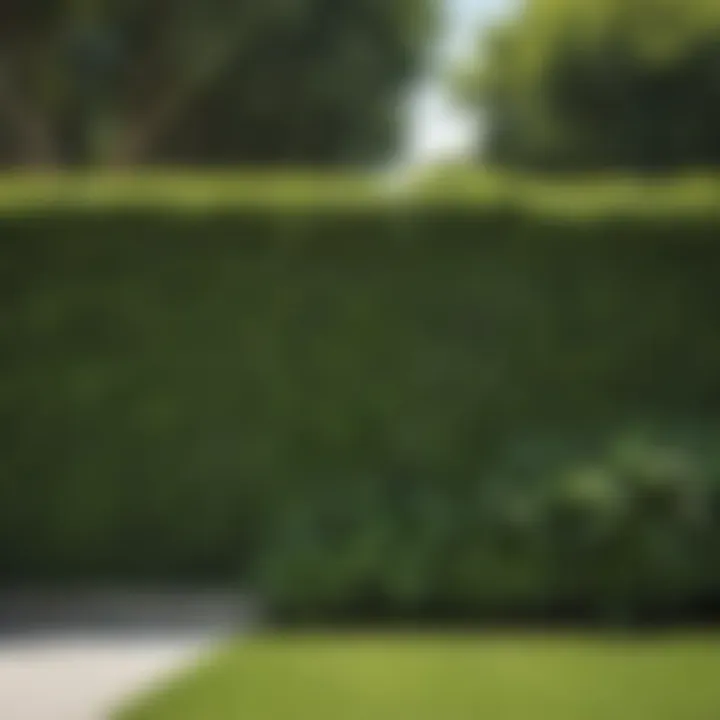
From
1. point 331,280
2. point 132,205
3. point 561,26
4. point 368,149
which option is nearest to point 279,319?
point 331,280

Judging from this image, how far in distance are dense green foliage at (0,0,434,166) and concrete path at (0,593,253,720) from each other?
44.8ft

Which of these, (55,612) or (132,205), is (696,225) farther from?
(55,612)

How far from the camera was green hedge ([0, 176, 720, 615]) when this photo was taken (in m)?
9.55

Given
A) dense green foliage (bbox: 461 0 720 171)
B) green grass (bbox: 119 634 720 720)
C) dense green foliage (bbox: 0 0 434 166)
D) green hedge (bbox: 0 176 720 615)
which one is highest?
dense green foliage (bbox: 461 0 720 171)

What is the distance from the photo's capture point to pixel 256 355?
31.5 feet

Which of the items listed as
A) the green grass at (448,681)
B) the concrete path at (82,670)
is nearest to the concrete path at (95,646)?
the concrete path at (82,670)

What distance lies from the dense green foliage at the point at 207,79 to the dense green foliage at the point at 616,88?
447cm

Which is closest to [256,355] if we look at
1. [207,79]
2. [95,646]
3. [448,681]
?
[95,646]

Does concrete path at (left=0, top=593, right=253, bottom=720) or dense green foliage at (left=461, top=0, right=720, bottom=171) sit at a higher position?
dense green foliage at (left=461, top=0, right=720, bottom=171)

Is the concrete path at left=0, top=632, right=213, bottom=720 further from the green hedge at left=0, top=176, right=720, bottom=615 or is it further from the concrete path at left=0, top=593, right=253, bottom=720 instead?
the green hedge at left=0, top=176, right=720, bottom=615

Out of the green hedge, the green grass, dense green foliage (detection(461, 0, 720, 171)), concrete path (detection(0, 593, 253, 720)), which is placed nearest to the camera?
the green grass

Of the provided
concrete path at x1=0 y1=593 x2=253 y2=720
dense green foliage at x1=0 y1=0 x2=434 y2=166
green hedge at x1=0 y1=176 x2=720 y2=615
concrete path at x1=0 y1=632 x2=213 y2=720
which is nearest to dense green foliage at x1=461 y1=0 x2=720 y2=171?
dense green foliage at x1=0 y1=0 x2=434 y2=166

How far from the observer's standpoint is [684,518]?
8172mm

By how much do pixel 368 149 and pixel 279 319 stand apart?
16.2 metres
